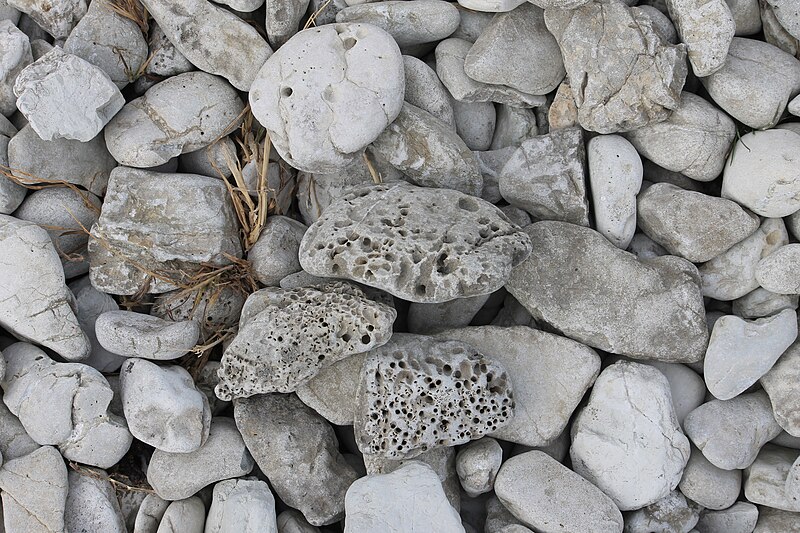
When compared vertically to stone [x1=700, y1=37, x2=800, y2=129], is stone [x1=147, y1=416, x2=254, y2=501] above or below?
below

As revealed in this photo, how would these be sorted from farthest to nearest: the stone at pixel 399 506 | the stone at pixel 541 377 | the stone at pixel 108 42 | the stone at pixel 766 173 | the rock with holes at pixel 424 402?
1. the stone at pixel 108 42
2. the stone at pixel 541 377
3. the stone at pixel 766 173
4. the rock with holes at pixel 424 402
5. the stone at pixel 399 506

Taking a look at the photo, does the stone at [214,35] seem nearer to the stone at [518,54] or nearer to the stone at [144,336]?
the stone at [518,54]

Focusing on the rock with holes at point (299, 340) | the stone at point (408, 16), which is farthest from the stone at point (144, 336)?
the stone at point (408, 16)

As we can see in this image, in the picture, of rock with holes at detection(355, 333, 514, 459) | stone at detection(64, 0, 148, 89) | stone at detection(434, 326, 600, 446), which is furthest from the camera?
stone at detection(64, 0, 148, 89)

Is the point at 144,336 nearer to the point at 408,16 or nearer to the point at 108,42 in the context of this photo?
the point at 108,42

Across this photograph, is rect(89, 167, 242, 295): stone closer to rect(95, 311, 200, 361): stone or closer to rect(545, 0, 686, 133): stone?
rect(95, 311, 200, 361): stone

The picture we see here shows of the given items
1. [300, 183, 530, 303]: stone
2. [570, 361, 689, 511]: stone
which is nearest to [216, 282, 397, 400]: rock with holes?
[300, 183, 530, 303]: stone

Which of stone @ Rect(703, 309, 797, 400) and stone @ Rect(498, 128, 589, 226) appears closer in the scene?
stone @ Rect(703, 309, 797, 400)
